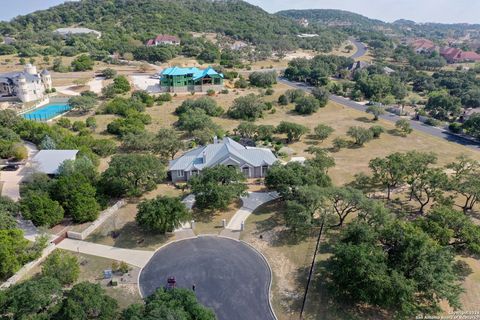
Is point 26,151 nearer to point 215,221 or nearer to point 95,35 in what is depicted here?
point 215,221

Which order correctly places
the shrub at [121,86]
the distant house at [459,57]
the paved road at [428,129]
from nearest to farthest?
1. the paved road at [428,129]
2. the shrub at [121,86]
3. the distant house at [459,57]

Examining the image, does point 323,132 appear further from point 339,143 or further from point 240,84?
point 240,84

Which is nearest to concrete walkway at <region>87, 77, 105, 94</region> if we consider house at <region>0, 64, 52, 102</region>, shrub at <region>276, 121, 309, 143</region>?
house at <region>0, 64, 52, 102</region>

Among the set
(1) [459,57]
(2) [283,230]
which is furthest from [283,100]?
(1) [459,57]

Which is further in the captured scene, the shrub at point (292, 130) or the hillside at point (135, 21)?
the hillside at point (135, 21)

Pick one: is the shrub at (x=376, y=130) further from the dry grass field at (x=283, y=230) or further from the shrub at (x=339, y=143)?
the shrub at (x=339, y=143)

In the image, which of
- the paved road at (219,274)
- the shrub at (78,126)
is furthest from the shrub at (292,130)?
the shrub at (78,126)
